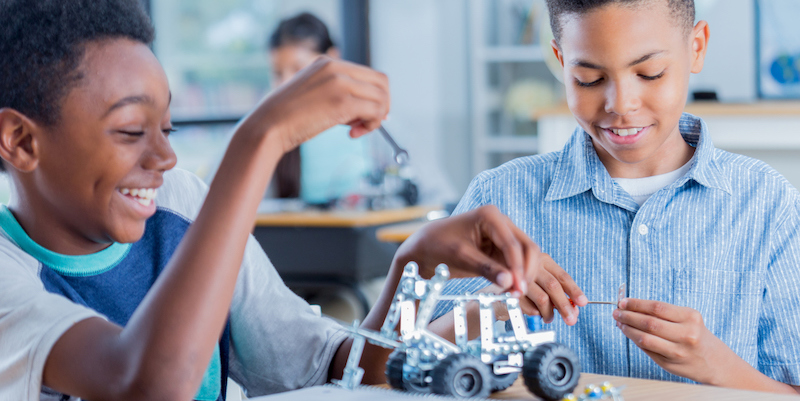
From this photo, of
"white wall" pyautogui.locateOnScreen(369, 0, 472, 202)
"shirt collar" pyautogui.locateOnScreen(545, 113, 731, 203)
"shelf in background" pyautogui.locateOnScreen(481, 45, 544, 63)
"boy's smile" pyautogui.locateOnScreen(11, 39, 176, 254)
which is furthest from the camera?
"white wall" pyautogui.locateOnScreen(369, 0, 472, 202)

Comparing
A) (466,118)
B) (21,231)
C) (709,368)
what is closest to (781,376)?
(709,368)

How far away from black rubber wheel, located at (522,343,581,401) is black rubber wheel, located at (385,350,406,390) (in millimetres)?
122

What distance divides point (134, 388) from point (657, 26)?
83 cm

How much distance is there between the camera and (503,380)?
0.80 metres

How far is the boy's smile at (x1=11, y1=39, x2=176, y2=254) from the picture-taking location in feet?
2.87

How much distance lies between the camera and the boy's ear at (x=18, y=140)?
2.91ft

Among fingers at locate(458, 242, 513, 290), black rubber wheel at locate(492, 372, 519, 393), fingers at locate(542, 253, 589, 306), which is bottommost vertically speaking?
black rubber wheel at locate(492, 372, 519, 393)

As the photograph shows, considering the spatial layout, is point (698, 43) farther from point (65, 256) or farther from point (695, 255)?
point (65, 256)

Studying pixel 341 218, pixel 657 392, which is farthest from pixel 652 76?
pixel 341 218

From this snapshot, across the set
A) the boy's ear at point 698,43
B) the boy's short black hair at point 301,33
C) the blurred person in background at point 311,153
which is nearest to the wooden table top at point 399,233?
the blurred person in background at point 311,153

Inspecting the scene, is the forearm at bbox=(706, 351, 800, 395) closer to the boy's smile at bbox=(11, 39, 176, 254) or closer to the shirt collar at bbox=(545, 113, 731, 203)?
the shirt collar at bbox=(545, 113, 731, 203)

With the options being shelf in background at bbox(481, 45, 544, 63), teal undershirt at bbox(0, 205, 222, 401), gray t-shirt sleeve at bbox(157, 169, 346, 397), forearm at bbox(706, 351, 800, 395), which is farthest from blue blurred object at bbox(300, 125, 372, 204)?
forearm at bbox(706, 351, 800, 395)

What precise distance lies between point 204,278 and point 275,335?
1.32ft

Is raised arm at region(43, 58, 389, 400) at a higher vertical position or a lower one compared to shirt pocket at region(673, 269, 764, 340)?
higher
